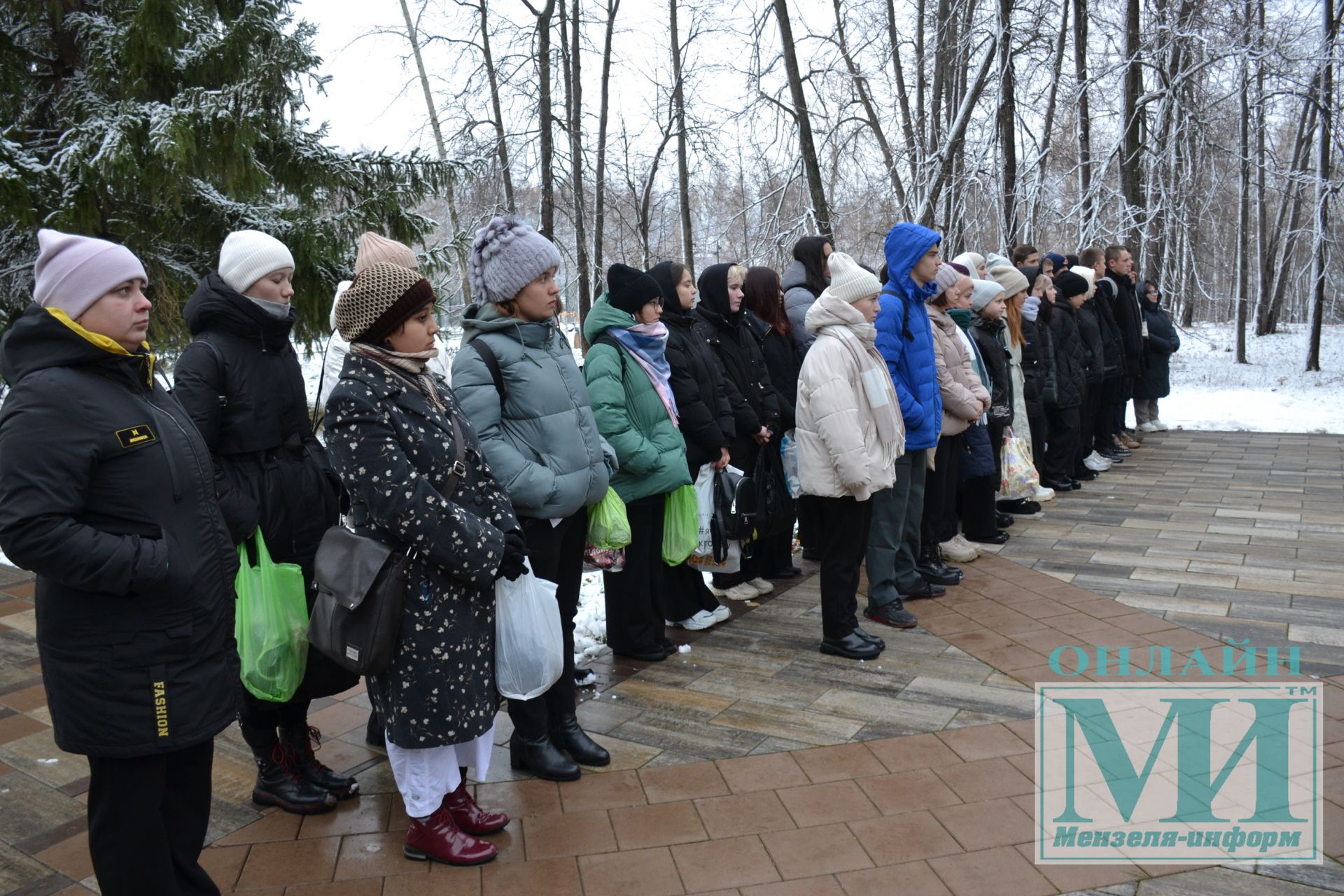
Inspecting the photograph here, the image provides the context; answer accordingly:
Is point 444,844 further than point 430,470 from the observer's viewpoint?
Yes

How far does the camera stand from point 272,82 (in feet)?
25.7

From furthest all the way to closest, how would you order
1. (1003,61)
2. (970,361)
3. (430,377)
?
(1003,61)
(970,361)
(430,377)

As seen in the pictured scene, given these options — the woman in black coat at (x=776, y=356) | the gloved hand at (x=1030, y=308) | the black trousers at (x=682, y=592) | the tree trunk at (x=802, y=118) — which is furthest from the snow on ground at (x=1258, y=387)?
the black trousers at (x=682, y=592)

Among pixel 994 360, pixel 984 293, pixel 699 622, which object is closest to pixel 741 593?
pixel 699 622

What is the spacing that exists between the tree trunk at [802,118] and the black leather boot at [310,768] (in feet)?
32.2

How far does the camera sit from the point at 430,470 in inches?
115

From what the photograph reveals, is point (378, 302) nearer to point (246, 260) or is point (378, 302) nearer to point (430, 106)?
point (246, 260)

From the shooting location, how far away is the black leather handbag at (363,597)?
9.23ft

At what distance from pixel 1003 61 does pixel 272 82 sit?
882 centimetres

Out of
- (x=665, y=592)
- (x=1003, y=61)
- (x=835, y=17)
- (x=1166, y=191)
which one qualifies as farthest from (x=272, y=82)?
(x=1166, y=191)

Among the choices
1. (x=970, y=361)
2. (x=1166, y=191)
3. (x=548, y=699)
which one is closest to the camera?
(x=548, y=699)

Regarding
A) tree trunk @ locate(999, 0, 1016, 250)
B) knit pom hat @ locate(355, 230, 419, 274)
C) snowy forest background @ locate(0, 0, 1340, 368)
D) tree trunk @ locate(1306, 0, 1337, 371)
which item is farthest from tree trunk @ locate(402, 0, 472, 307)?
tree trunk @ locate(1306, 0, 1337, 371)

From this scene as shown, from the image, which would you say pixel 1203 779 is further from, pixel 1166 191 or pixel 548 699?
pixel 1166 191

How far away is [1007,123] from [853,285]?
9643 mm
